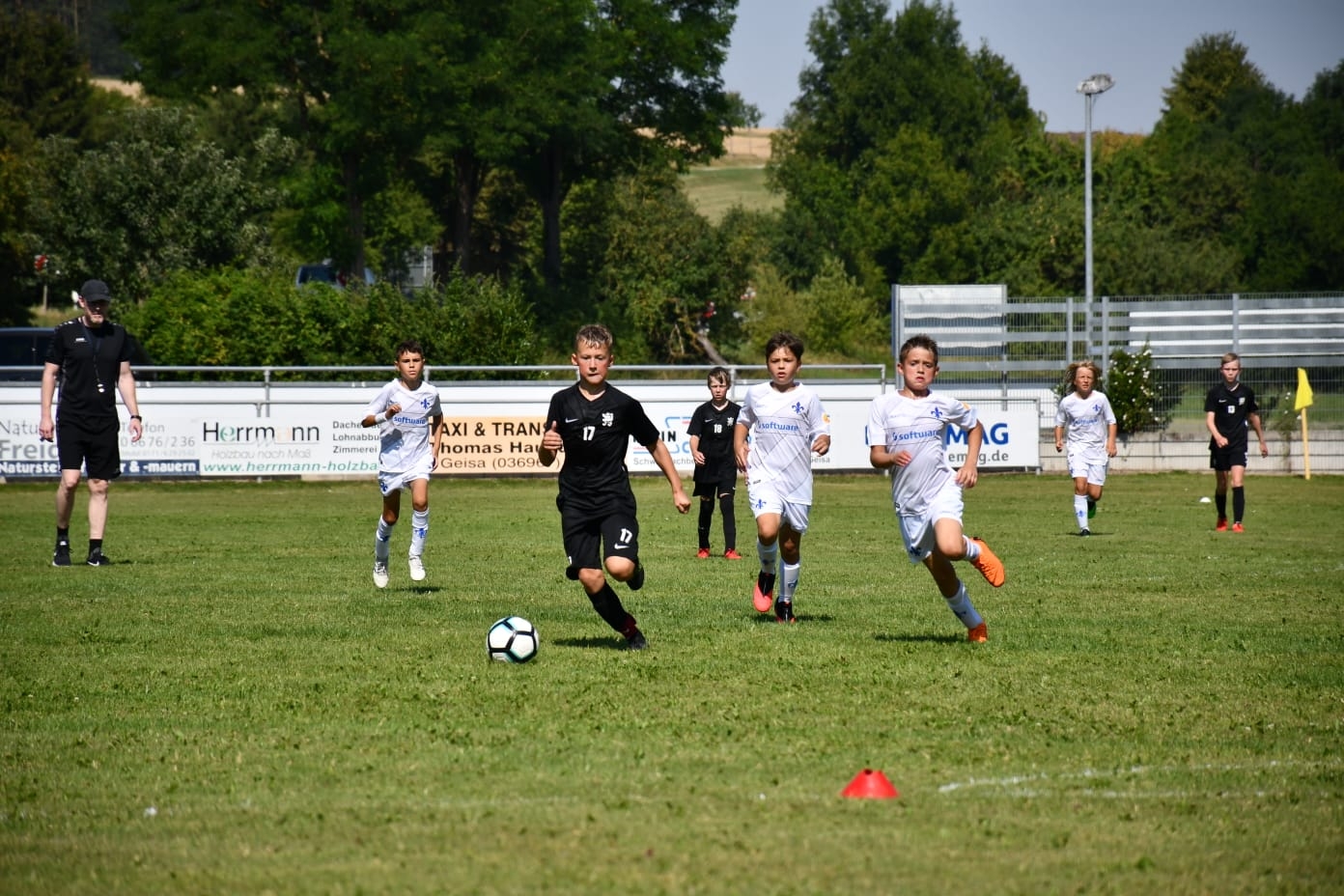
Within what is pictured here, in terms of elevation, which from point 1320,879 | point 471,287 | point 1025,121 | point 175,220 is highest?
point 1025,121

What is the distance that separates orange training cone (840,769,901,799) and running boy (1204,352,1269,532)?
50.8 ft

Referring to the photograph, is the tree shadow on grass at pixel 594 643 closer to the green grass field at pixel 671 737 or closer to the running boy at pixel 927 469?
the green grass field at pixel 671 737

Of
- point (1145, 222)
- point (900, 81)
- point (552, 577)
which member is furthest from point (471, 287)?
point (900, 81)

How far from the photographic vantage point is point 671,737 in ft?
23.0

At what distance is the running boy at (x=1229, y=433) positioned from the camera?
2020 centimetres

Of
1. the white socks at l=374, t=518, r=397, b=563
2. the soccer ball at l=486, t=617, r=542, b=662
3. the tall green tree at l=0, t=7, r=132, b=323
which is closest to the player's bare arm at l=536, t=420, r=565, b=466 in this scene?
the soccer ball at l=486, t=617, r=542, b=662

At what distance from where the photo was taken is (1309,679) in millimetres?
8602

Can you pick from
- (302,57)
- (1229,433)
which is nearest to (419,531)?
(1229,433)

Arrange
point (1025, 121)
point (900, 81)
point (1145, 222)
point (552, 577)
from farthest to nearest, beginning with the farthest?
point (1025, 121) → point (900, 81) → point (1145, 222) → point (552, 577)

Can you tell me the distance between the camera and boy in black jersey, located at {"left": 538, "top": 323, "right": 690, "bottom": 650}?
9.43 metres

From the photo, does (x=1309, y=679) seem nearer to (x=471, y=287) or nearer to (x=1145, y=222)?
(x=471, y=287)

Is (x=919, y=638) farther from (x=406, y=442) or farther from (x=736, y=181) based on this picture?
(x=736, y=181)

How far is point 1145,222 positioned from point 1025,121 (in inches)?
851

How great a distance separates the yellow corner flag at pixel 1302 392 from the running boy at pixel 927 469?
75.0ft
